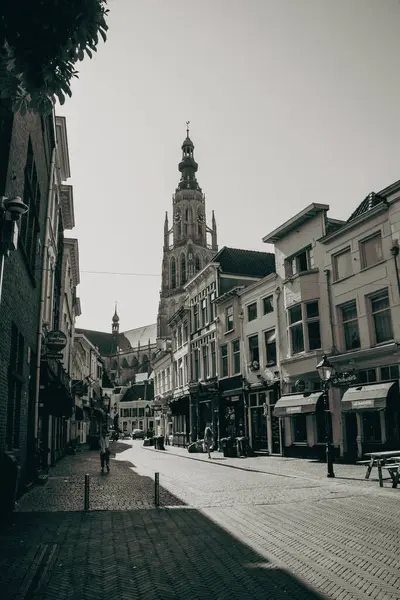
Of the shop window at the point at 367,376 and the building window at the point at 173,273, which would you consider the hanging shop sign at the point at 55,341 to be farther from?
the building window at the point at 173,273

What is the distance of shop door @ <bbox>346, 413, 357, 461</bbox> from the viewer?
2142 cm

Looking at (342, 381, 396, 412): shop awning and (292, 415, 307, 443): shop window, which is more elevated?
(342, 381, 396, 412): shop awning

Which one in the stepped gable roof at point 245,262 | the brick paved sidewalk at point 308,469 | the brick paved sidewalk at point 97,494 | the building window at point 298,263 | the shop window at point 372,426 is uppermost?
the stepped gable roof at point 245,262

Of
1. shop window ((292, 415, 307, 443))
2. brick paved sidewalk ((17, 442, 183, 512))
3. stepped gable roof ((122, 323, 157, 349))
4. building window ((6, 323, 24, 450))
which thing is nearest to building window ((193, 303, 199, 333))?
shop window ((292, 415, 307, 443))

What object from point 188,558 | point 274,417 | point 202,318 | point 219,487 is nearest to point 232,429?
point 274,417

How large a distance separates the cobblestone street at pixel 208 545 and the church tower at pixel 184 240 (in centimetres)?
8629

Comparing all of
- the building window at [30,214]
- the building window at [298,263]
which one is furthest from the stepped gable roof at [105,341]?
the building window at [30,214]

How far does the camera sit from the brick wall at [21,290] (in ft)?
34.4

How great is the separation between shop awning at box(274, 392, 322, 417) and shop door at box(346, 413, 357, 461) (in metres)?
1.62

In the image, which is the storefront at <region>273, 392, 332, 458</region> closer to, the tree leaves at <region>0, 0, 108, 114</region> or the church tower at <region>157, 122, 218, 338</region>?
the tree leaves at <region>0, 0, 108, 114</region>

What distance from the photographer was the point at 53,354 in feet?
60.1

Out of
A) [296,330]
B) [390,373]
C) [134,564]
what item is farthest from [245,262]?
[134,564]

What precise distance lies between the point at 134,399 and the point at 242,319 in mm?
74026

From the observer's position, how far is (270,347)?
28859 mm
